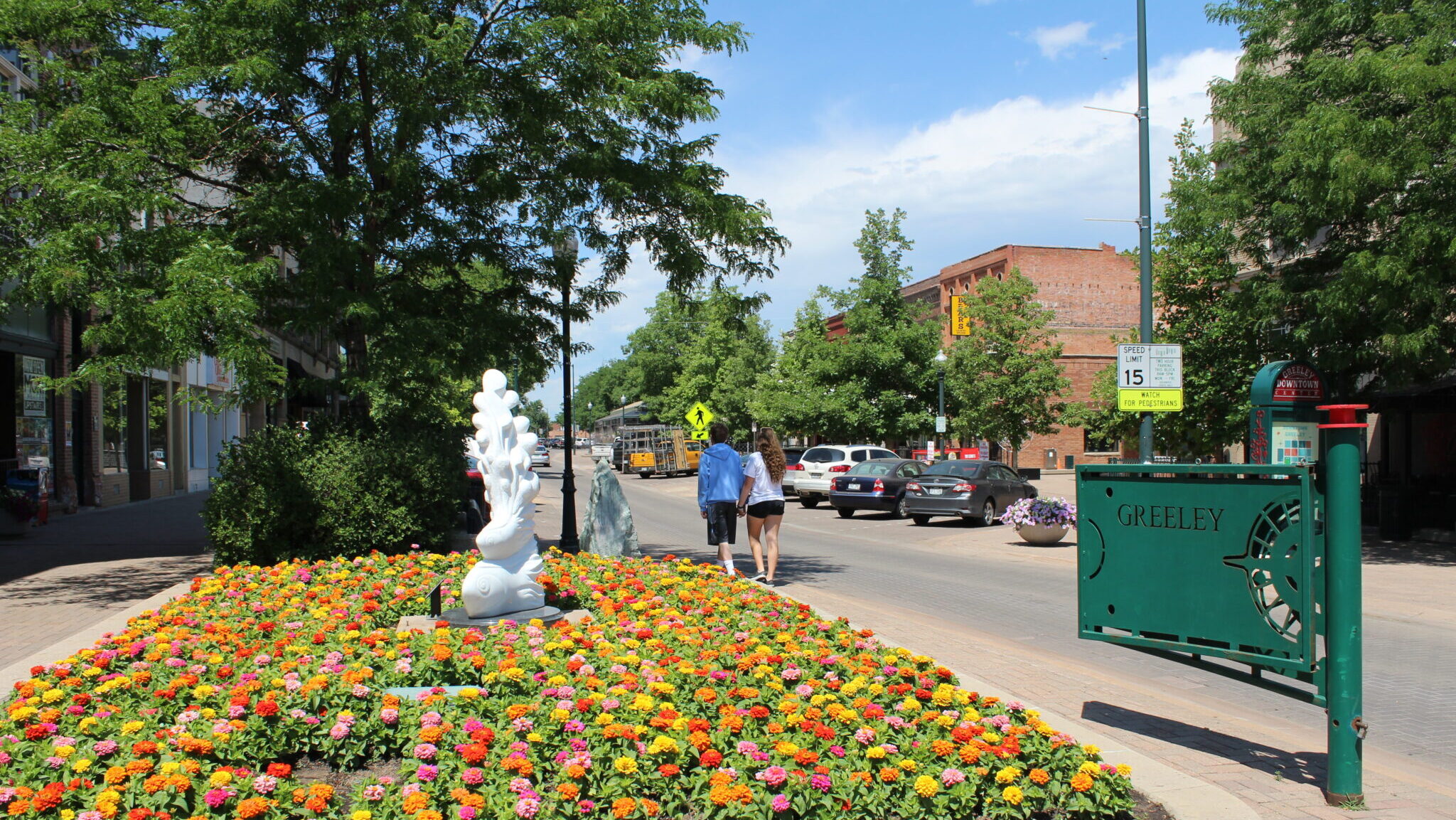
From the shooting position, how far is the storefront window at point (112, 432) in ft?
89.1

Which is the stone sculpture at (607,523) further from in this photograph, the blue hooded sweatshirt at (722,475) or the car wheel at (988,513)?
the car wheel at (988,513)

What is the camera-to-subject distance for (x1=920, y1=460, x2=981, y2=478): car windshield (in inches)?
903

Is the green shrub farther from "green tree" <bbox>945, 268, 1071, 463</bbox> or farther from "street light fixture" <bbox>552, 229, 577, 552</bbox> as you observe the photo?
"green tree" <bbox>945, 268, 1071, 463</bbox>

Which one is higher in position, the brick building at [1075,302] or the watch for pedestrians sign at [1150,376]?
the brick building at [1075,302]

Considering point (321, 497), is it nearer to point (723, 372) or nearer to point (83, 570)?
point (83, 570)

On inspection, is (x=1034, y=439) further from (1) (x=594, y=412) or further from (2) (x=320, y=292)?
(1) (x=594, y=412)

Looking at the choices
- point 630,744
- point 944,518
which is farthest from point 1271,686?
point 944,518

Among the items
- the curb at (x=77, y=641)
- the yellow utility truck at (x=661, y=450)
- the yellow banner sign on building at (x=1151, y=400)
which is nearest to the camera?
the curb at (x=77, y=641)

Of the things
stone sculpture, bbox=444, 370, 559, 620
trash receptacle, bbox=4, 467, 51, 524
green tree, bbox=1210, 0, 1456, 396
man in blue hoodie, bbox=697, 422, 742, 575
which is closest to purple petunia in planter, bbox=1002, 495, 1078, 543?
green tree, bbox=1210, 0, 1456, 396

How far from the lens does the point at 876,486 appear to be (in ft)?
82.2

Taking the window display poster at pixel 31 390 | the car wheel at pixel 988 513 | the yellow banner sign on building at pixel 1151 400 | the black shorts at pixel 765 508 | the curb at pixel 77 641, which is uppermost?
the window display poster at pixel 31 390

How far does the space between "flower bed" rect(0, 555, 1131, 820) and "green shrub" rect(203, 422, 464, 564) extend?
4903 millimetres

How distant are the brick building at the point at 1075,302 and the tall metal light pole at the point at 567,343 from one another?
38299 mm

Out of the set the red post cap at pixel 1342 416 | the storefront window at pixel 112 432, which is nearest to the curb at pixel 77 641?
the red post cap at pixel 1342 416
